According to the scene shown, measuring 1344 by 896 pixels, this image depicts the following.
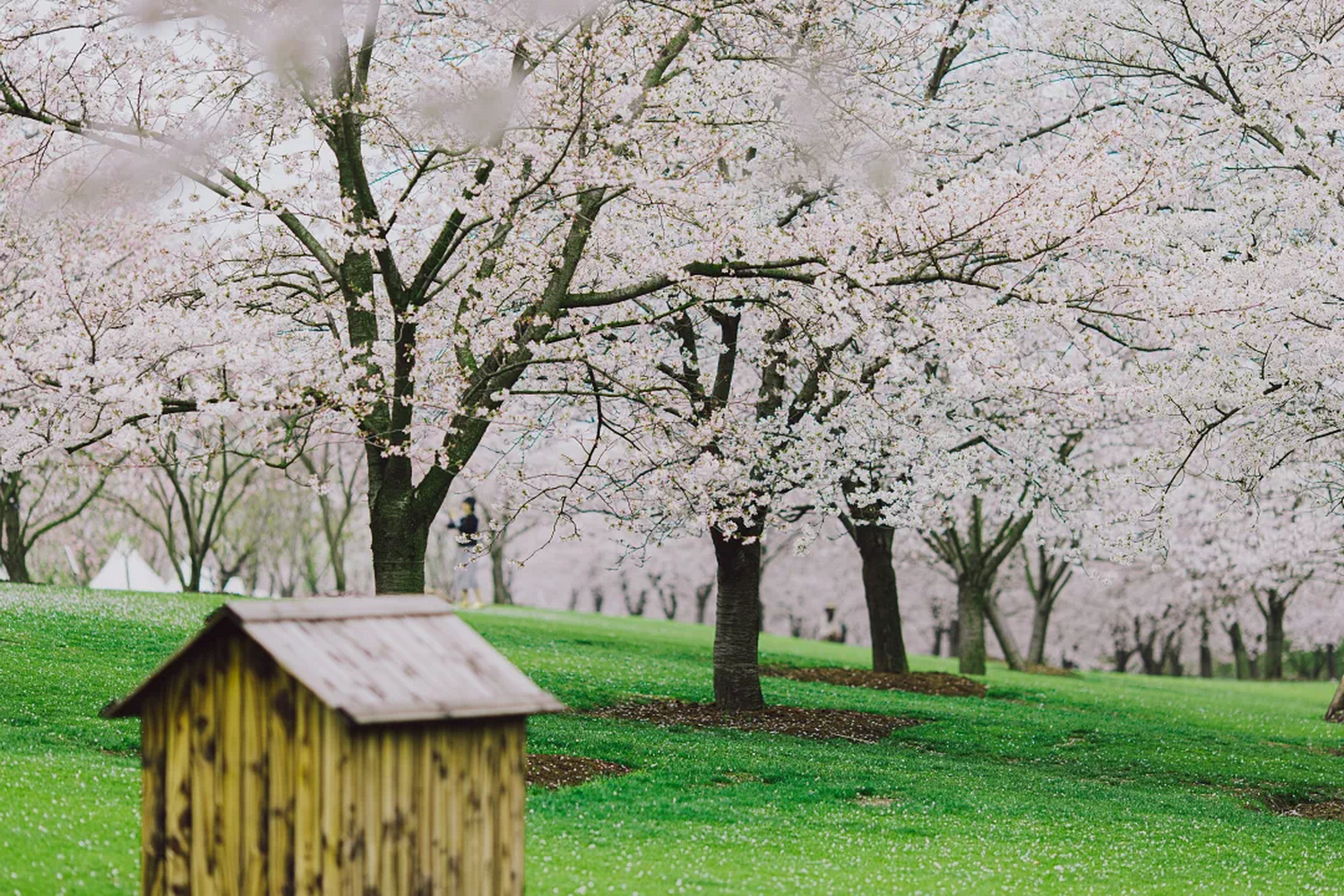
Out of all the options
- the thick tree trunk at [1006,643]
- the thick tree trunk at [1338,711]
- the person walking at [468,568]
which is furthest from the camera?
the thick tree trunk at [1006,643]

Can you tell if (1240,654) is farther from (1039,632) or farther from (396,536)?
(396,536)

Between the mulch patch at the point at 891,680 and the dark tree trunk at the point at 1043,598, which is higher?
the dark tree trunk at the point at 1043,598

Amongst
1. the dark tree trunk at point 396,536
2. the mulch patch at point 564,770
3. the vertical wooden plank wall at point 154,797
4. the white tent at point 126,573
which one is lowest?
the mulch patch at point 564,770

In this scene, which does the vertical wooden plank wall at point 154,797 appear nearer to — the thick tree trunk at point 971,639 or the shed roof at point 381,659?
the shed roof at point 381,659

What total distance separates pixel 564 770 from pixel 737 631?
19.3ft

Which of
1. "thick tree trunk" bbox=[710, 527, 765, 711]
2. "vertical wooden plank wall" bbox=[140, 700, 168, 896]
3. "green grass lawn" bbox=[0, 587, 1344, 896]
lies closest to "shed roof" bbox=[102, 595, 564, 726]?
"vertical wooden plank wall" bbox=[140, 700, 168, 896]

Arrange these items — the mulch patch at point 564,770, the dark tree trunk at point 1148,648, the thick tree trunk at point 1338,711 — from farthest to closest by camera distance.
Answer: the dark tree trunk at point 1148,648, the thick tree trunk at point 1338,711, the mulch patch at point 564,770

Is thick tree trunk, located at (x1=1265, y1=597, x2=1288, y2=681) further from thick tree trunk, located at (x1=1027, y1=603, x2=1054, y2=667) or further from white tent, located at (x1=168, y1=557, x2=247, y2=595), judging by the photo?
white tent, located at (x1=168, y1=557, x2=247, y2=595)

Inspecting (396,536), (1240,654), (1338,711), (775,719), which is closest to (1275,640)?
(1240,654)

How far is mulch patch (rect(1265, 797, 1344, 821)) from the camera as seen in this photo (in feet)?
51.1

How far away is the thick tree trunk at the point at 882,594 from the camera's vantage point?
24.6m

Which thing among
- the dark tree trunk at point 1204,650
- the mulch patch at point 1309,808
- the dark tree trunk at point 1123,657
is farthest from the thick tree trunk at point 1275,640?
the mulch patch at point 1309,808

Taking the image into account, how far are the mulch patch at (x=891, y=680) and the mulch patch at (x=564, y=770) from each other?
1122 cm

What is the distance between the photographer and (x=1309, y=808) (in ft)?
52.6
